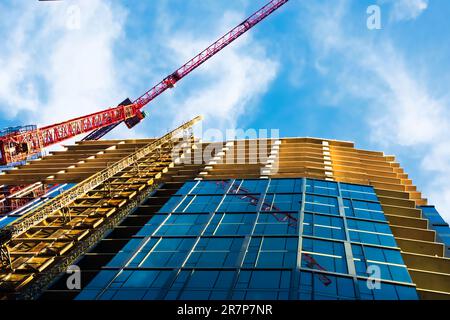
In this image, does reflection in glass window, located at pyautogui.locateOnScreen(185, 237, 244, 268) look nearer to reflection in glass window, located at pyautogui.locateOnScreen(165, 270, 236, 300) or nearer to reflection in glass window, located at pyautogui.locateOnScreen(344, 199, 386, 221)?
reflection in glass window, located at pyautogui.locateOnScreen(165, 270, 236, 300)

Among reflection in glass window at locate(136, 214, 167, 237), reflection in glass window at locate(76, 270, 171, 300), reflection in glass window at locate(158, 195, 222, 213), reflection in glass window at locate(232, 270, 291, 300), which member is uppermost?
reflection in glass window at locate(158, 195, 222, 213)

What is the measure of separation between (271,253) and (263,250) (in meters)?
0.75

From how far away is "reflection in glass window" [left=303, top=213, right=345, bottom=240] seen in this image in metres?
30.9

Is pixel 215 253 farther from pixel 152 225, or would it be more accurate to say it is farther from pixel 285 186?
pixel 285 186

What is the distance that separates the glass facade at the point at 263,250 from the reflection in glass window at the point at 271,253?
0.06m

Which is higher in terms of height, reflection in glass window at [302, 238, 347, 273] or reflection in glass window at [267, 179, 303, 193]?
reflection in glass window at [267, 179, 303, 193]

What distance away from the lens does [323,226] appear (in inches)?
1275

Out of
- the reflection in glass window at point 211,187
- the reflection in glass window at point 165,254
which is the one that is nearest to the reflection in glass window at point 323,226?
the reflection in glass window at point 165,254

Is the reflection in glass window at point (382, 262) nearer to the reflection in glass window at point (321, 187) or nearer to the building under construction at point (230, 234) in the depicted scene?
the building under construction at point (230, 234)

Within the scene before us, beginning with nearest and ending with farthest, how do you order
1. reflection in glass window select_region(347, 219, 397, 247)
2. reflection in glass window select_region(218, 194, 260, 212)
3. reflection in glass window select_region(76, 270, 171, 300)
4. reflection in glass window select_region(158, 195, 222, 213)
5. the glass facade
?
the glass facade → reflection in glass window select_region(76, 270, 171, 300) → reflection in glass window select_region(347, 219, 397, 247) → reflection in glass window select_region(218, 194, 260, 212) → reflection in glass window select_region(158, 195, 222, 213)

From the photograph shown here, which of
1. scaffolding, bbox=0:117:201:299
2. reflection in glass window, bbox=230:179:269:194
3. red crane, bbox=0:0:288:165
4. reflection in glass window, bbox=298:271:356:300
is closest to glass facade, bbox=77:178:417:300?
reflection in glass window, bbox=298:271:356:300

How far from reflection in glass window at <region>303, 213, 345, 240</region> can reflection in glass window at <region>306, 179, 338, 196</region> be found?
18.1ft

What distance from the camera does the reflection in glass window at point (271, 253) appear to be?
2655 cm
